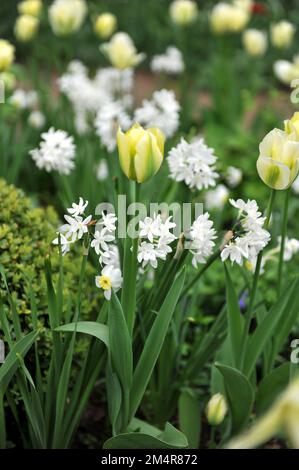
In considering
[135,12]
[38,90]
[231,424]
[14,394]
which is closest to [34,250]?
[14,394]

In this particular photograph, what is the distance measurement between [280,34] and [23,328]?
2527 mm

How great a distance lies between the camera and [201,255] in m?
1.43

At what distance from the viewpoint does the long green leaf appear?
142cm

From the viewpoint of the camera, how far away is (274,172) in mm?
1323

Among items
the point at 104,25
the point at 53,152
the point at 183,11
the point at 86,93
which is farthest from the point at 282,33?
the point at 53,152

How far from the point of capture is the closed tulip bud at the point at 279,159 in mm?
1302

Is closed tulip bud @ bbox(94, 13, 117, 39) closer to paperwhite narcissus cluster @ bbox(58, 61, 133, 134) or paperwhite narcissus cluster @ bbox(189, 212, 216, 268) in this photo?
paperwhite narcissus cluster @ bbox(58, 61, 133, 134)

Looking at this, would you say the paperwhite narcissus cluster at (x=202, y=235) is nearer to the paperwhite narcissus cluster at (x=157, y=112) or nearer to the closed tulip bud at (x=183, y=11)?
the paperwhite narcissus cluster at (x=157, y=112)

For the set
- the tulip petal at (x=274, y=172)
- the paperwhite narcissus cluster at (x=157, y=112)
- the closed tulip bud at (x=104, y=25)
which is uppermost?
the closed tulip bud at (x=104, y=25)

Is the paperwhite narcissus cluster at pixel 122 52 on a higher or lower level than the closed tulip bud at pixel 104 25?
lower

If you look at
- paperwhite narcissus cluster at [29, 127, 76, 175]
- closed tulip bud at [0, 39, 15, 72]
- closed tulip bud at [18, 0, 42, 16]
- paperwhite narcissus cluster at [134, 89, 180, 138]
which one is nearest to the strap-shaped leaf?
paperwhite narcissus cluster at [29, 127, 76, 175]

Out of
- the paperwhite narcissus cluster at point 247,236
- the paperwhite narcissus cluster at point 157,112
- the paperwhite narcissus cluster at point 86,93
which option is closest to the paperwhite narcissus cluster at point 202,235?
the paperwhite narcissus cluster at point 247,236

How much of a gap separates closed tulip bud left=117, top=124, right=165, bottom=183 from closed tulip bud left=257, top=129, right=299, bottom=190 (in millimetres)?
211
